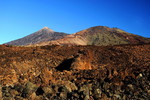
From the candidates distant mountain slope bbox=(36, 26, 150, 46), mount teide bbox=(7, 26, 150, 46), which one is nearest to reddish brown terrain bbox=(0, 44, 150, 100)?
mount teide bbox=(7, 26, 150, 46)

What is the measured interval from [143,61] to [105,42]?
77805 mm

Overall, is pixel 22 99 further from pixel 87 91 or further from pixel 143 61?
pixel 143 61

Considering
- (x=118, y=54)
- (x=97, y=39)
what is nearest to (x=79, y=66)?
(x=118, y=54)

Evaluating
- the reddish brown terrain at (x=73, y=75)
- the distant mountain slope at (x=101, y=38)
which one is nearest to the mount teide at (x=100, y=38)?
the distant mountain slope at (x=101, y=38)

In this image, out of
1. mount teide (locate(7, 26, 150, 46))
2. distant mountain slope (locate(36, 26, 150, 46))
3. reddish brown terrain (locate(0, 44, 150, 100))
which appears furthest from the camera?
distant mountain slope (locate(36, 26, 150, 46))

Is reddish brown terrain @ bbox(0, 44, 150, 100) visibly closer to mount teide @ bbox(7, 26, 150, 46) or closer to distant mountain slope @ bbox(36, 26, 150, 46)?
mount teide @ bbox(7, 26, 150, 46)

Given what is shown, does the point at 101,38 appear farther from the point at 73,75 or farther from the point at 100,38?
the point at 73,75

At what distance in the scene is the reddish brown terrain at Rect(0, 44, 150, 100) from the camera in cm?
978

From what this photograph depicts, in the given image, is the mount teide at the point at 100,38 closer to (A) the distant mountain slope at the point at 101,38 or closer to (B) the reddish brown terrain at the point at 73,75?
(A) the distant mountain slope at the point at 101,38

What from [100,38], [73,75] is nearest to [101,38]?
[100,38]

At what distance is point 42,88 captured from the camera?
32.3 feet

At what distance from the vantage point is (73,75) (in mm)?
14414

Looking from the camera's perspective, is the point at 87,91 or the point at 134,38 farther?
the point at 134,38

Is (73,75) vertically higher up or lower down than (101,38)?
lower down
